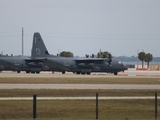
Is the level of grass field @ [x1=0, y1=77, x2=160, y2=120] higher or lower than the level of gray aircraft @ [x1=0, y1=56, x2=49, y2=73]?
lower

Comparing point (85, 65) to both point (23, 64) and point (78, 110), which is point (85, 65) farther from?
point (78, 110)

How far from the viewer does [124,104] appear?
3328 centimetres

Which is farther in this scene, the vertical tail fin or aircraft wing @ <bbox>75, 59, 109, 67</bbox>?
the vertical tail fin

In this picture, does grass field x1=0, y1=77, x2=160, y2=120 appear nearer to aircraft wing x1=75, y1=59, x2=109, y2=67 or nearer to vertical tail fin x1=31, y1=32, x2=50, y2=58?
aircraft wing x1=75, y1=59, x2=109, y2=67

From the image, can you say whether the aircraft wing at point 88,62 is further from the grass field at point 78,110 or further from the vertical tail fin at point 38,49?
the grass field at point 78,110

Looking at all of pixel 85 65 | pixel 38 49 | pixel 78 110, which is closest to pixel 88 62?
pixel 85 65

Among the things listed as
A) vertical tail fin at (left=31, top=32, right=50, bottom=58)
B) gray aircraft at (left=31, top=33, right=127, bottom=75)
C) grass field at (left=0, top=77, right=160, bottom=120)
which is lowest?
grass field at (left=0, top=77, right=160, bottom=120)

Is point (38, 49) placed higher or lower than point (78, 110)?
higher

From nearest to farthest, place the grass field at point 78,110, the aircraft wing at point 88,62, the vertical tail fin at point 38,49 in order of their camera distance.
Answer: the grass field at point 78,110 → the aircraft wing at point 88,62 → the vertical tail fin at point 38,49

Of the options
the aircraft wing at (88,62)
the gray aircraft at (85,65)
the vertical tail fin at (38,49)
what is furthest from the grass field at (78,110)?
the vertical tail fin at (38,49)

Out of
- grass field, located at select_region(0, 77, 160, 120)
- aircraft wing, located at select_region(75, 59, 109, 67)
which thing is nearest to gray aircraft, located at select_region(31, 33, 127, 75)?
aircraft wing, located at select_region(75, 59, 109, 67)

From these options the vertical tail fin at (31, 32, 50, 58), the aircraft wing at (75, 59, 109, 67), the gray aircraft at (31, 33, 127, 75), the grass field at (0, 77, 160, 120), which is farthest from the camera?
the vertical tail fin at (31, 32, 50, 58)

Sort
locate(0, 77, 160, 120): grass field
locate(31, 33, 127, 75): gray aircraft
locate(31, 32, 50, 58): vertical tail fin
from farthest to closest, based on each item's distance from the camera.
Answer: locate(31, 32, 50, 58): vertical tail fin
locate(31, 33, 127, 75): gray aircraft
locate(0, 77, 160, 120): grass field

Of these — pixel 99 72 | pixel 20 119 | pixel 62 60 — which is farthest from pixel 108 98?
pixel 99 72
